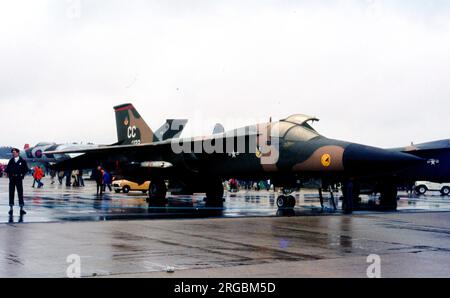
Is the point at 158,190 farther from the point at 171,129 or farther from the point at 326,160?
the point at 326,160

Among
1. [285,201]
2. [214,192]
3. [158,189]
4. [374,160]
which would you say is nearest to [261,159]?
[285,201]

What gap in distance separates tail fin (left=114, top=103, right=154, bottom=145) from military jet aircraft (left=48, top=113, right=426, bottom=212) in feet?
11.5

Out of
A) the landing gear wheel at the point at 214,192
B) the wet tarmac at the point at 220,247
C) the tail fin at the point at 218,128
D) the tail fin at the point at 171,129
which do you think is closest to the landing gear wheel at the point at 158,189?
the landing gear wheel at the point at 214,192

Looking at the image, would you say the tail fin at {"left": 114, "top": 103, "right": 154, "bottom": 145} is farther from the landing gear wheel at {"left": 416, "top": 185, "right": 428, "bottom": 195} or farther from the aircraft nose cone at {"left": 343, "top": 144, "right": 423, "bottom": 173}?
the landing gear wheel at {"left": 416, "top": 185, "right": 428, "bottom": 195}

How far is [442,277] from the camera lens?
6238 millimetres

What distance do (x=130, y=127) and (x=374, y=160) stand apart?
13.6m

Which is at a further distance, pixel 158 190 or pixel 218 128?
pixel 218 128

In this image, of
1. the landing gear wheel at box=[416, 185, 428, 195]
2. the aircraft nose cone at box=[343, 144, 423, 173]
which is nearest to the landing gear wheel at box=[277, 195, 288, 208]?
the aircraft nose cone at box=[343, 144, 423, 173]

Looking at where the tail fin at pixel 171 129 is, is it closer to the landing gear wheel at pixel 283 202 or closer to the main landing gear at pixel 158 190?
the main landing gear at pixel 158 190

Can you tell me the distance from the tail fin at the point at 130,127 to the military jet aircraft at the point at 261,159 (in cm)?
352

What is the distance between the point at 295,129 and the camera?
17.3 metres

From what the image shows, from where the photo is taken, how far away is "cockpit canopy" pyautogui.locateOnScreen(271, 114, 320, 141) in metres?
17.1

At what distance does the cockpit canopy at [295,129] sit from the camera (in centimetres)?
1711
